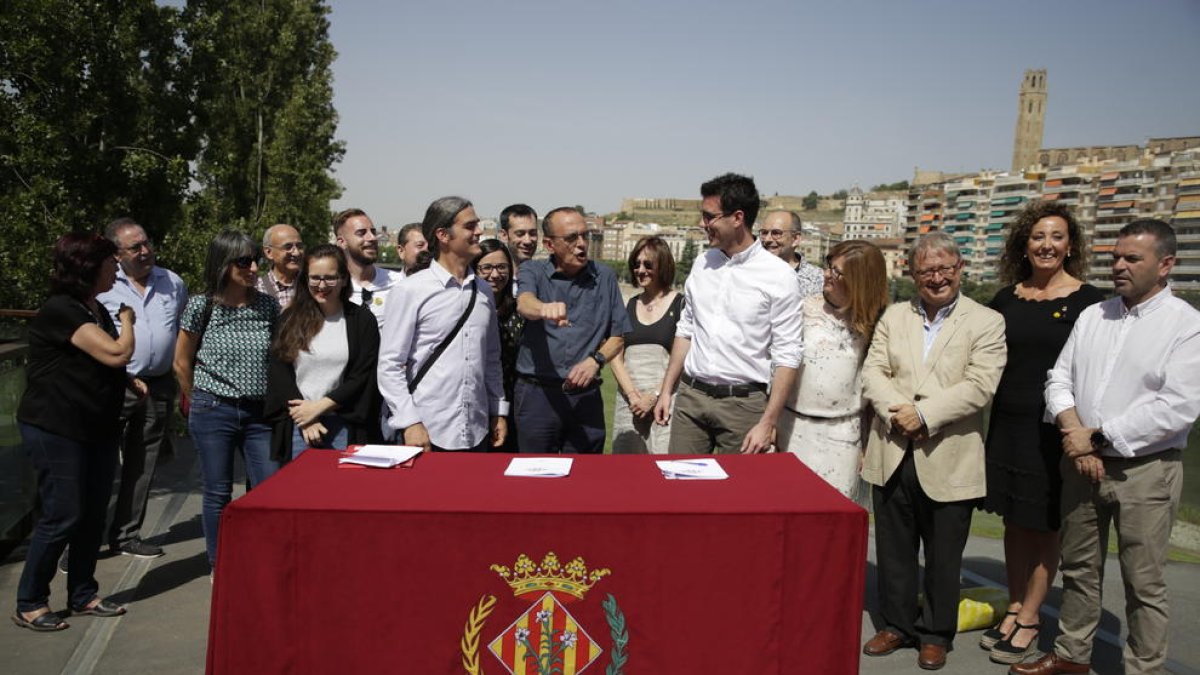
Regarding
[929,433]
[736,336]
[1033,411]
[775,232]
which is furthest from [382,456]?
[775,232]

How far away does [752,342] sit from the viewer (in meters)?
3.64

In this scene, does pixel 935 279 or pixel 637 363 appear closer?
pixel 935 279

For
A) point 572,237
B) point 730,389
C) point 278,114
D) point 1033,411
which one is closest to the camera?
point 1033,411

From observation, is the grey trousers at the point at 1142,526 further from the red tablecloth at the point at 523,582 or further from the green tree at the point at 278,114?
the green tree at the point at 278,114

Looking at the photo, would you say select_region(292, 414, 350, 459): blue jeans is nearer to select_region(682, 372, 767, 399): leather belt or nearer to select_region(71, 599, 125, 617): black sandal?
select_region(71, 599, 125, 617): black sandal

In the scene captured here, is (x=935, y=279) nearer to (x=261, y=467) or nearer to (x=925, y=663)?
(x=925, y=663)

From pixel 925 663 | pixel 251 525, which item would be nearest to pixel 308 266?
pixel 251 525

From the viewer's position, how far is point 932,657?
349 cm

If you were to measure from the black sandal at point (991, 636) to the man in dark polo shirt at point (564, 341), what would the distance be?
200 cm

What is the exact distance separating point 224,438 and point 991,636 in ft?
12.2

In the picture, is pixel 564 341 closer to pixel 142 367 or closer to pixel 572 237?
pixel 572 237

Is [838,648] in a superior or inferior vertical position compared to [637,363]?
inferior

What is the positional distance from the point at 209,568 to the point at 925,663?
3.57m

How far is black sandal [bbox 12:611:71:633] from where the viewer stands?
3492 mm
